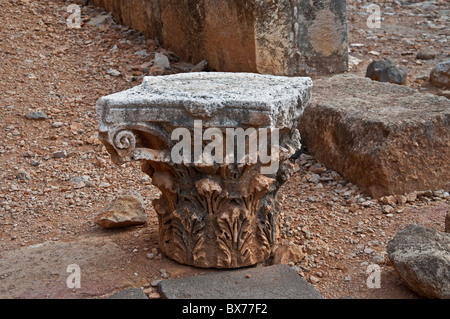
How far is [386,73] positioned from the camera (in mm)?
7129

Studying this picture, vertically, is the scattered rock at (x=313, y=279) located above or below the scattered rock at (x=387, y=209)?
below

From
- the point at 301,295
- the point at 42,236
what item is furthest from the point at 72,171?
the point at 301,295

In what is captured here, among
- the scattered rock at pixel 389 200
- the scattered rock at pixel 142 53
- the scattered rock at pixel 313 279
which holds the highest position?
the scattered rock at pixel 142 53

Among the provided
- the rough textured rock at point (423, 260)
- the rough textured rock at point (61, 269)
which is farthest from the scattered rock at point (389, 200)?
the rough textured rock at point (61, 269)

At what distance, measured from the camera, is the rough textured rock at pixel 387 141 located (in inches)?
191

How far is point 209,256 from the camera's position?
12.2 feet

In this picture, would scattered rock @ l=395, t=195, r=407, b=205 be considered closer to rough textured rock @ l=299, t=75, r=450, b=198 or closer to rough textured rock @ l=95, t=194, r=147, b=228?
rough textured rock @ l=299, t=75, r=450, b=198

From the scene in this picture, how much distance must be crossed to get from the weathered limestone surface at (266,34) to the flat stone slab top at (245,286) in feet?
10.3

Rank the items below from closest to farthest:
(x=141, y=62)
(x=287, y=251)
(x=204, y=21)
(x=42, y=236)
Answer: (x=287, y=251) < (x=42, y=236) < (x=204, y=21) < (x=141, y=62)

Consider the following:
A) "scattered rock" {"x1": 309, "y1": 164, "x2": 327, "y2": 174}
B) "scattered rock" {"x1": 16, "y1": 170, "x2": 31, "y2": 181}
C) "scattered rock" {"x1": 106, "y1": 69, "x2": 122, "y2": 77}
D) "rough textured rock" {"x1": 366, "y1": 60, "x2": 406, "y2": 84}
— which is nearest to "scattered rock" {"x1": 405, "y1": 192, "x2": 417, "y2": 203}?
"scattered rock" {"x1": 309, "y1": 164, "x2": 327, "y2": 174}

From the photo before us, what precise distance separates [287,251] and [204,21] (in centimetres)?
373

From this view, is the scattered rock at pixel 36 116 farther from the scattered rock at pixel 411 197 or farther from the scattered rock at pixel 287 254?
the scattered rock at pixel 411 197

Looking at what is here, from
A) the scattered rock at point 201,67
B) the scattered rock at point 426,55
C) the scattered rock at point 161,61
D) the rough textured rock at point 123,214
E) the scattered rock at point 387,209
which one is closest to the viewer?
the rough textured rock at point 123,214

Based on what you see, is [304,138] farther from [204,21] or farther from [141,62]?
[141,62]
